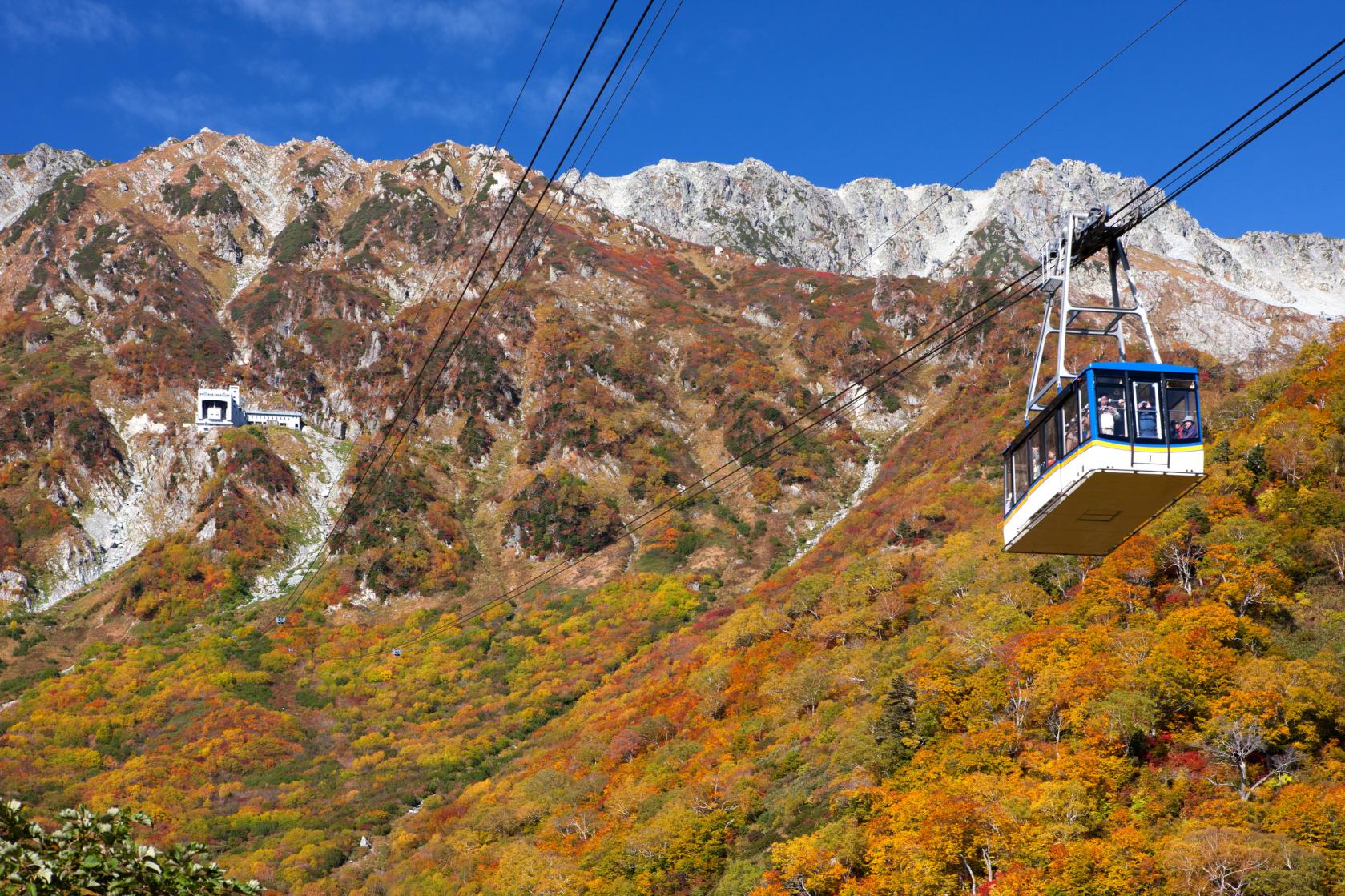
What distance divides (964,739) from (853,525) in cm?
5667

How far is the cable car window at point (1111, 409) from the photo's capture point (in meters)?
23.2

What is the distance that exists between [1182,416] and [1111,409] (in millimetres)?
1433

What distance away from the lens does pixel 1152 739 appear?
5247 cm

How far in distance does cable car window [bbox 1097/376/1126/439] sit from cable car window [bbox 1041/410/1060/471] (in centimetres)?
140

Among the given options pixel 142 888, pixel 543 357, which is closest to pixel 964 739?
pixel 142 888

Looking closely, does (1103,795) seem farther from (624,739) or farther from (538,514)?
(538,514)

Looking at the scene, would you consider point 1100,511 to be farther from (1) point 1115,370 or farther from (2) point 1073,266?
(2) point 1073,266

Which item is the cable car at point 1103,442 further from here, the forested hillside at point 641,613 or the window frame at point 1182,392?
the forested hillside at point 641,613

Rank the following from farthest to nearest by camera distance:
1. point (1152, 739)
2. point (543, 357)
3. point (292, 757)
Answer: point (543, 357), point (292, 757), point (1152, 739)

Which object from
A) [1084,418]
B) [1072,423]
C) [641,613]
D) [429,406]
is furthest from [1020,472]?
[429,406]

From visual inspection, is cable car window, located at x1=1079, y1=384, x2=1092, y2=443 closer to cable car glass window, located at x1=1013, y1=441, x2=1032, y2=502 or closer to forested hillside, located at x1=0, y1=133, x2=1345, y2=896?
cable car glass window, located at x1=1013, y1=441, x2=1032, y2=502

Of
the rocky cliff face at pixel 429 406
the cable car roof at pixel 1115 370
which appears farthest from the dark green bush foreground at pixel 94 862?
the rocky cliff face at pixel 429 406

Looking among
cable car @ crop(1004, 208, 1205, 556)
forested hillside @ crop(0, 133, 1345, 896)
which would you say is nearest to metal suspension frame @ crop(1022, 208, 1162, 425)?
cable car @ crop(1004, 208, 1205, 556)

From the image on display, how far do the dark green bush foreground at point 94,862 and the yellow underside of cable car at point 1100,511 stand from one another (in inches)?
699
